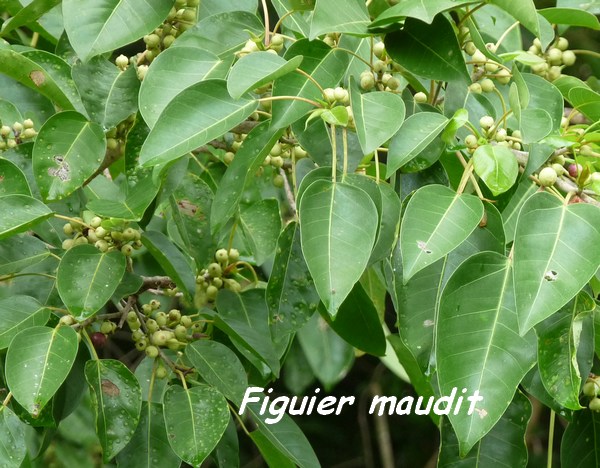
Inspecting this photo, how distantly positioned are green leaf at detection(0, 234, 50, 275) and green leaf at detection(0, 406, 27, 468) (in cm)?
26

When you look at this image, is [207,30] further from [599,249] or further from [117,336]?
[117,336]

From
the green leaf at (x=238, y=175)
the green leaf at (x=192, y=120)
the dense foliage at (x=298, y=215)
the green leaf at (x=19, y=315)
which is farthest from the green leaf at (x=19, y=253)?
the green leaf at (x=192, y=120)

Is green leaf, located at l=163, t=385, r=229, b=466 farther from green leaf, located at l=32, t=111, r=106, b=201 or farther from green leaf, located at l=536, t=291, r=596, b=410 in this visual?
green leaf, located at l=536, t=291, r=596, b=410

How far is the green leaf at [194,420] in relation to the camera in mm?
1257

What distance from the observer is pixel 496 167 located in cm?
107

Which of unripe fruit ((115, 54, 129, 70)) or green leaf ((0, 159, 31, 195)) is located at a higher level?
unripe fruit ((115, 54, 129, 70))

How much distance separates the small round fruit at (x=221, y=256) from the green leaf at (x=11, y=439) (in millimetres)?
461

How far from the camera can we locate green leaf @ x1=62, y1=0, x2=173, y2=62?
1214 millimetres

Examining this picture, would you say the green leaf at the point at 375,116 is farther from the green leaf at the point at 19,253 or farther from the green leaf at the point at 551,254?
the green leaf at the point at 19,253

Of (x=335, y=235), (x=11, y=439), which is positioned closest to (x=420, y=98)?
(x=335, y=235)

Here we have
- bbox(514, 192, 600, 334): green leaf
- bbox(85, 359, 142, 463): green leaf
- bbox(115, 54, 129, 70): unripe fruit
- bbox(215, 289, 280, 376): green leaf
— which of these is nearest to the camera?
bbox(514, 192, 600, 334): green leaf

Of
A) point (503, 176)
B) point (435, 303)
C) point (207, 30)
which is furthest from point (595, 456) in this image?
point (207, 30)

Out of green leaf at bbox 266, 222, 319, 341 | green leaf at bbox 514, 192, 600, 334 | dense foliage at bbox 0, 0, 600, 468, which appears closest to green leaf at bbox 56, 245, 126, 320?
dense foliage at bbox 0, 0, 600, 468

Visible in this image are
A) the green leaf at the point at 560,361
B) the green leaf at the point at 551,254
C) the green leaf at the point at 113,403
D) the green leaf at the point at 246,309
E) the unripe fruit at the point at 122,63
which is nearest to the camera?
the green leaf at the point at 551,254
